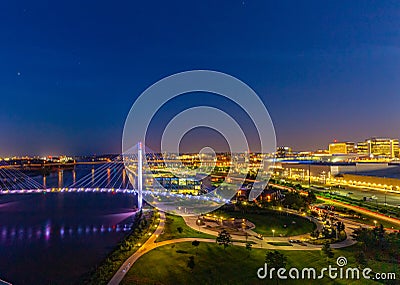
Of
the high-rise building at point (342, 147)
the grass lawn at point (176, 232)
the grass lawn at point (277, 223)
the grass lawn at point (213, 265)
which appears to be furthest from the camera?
the high-rise building at point (342, 147)

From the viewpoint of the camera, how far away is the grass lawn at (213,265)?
505 cm

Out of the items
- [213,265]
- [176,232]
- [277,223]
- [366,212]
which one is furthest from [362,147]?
[213,265]

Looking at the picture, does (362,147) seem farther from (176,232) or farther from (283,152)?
(176,232)

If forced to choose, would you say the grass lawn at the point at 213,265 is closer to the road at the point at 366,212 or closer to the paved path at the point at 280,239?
the paved path at the point at 280,239

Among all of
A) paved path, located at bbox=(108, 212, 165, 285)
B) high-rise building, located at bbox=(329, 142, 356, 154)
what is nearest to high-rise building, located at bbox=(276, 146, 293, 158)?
high-rise building, located at bbox=(329, 142, 356, 154)

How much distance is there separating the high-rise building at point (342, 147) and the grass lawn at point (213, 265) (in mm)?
36689

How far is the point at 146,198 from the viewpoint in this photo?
14070 millimetres

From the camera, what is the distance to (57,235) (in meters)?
9.24

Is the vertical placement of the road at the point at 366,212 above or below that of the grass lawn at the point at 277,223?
above

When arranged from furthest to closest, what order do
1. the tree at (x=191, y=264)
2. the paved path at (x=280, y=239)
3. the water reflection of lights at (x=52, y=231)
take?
the water reflection of lights at (x=52, y=231)
the paved path at (x=280, y=239)
the tree at (x=191, y=264)

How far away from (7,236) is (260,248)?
24.9 ft

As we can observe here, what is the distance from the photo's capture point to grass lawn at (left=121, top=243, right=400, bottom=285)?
505cm

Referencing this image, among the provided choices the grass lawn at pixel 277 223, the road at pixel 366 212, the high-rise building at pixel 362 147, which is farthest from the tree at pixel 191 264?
the high-rise building at pixel 362 147

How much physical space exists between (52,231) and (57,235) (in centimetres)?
57
